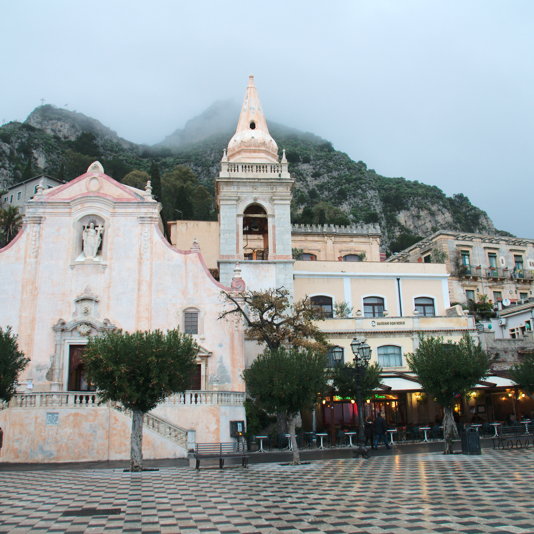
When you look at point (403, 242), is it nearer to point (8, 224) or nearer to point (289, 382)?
point (8, 224)

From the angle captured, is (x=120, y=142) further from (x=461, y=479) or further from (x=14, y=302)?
(x=461, y=479)

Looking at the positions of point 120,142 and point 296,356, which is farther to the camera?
point 120,142

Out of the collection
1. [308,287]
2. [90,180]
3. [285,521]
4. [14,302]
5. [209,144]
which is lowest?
[285,521]

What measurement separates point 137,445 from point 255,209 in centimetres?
2047

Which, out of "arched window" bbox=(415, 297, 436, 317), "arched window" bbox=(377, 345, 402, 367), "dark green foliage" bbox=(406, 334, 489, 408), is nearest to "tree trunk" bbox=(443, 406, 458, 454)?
"dark green foliage" bbox=(406, 334, 489, 408)

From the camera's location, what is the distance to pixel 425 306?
39594 millimetres

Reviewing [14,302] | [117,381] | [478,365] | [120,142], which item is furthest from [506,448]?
[120,142]

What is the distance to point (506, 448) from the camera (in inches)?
900

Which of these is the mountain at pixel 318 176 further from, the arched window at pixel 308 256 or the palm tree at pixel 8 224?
the arched window at pixel 308 256

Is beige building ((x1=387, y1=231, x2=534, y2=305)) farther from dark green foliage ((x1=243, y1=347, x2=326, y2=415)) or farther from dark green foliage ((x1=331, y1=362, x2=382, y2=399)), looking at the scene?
dark green foliage ((x1=243, y1=347, x2=326, y2=415))

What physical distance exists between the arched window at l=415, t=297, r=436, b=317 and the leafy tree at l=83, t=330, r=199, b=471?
80.1 ft

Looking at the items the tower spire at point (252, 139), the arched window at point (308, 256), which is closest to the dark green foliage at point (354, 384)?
the tower spire at point (252, 139)

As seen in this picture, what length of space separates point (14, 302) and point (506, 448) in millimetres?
25303

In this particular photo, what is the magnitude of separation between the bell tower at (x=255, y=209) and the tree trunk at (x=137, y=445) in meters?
14.3
